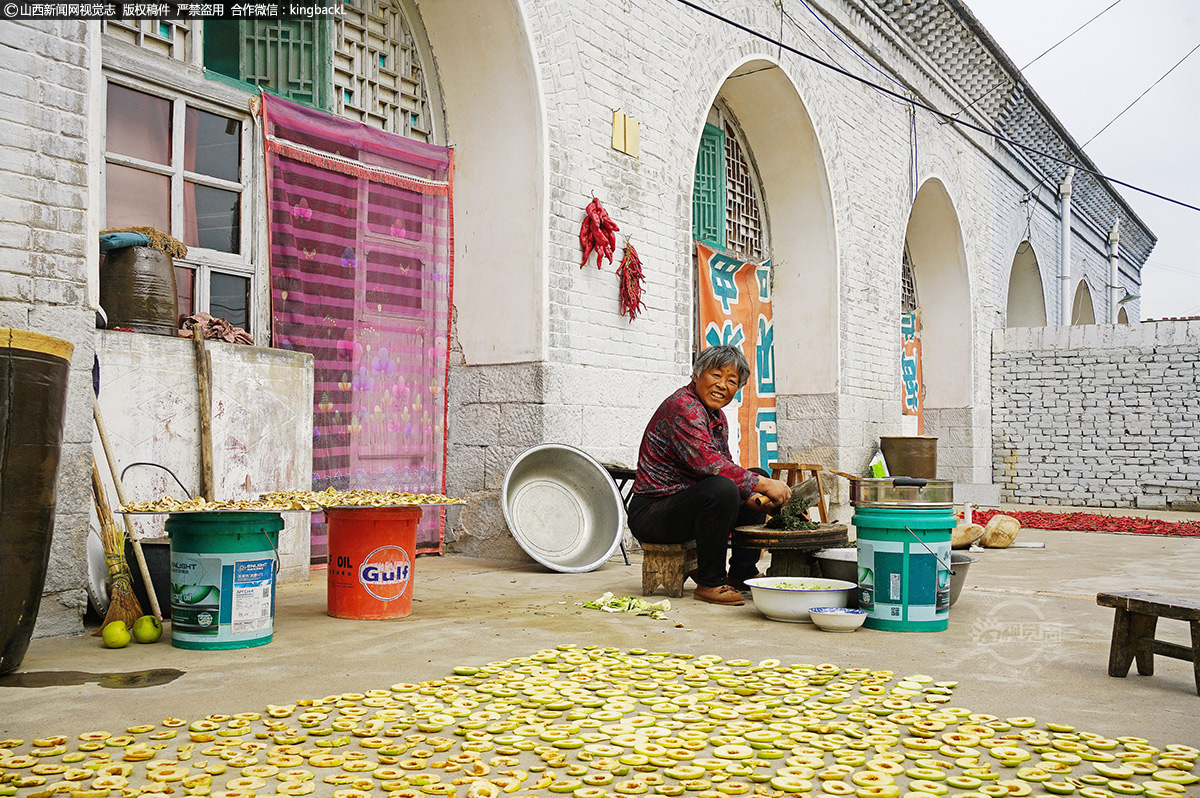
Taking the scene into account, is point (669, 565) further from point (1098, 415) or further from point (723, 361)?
point (1098, 415)

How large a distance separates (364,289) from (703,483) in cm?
284

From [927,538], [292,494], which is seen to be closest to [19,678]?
[292,494]

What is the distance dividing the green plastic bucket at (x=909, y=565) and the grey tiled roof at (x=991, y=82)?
29.5ft

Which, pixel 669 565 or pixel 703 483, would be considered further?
pixel 669 565

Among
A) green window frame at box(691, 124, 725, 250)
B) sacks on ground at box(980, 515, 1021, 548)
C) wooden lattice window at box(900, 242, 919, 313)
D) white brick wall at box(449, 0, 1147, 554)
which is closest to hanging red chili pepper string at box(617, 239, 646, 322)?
white brick wall at box(449, 0, 1147, 554)

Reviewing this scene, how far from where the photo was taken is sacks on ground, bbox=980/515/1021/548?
25.4ft

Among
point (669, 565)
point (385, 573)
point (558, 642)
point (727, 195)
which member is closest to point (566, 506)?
point (669, 565)

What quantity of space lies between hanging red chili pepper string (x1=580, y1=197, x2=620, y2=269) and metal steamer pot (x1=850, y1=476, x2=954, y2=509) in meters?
3.27

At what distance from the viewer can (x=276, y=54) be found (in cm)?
588

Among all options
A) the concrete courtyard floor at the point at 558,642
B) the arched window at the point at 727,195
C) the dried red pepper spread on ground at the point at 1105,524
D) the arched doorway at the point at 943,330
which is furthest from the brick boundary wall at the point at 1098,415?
the concrete courtyard floor at the point at 558,642

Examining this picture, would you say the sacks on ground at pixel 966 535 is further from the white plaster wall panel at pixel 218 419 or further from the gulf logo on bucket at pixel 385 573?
the white plaster wall panel at pixel 218 419

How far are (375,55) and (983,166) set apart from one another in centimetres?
1155

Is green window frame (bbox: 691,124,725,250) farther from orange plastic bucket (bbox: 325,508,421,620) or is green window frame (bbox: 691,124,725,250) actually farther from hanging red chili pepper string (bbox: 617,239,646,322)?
orange plastic bucket (bbox: 325,508,421,620)

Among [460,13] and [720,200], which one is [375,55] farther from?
[720,200]
